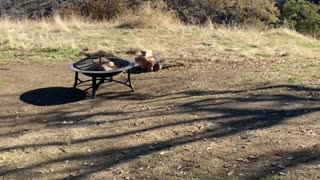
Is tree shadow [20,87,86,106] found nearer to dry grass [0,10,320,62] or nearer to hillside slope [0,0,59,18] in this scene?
dry grass [0,10,320,62]

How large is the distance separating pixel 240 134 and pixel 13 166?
197cm

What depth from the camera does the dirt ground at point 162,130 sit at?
4.20 m

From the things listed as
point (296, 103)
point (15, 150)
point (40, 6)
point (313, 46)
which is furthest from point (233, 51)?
point (40, 6)

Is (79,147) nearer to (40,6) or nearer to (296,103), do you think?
(296,103)

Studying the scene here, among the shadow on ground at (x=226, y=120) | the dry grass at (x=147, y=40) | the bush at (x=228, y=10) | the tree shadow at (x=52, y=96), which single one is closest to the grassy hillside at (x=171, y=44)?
the dry grass at (x=147, y=40)

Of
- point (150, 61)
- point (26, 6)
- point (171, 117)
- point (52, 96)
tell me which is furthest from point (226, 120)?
point (26, 6)

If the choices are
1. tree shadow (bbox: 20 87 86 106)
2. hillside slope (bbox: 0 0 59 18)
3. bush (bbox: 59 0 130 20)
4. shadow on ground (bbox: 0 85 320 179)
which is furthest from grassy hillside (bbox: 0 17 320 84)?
hillside slope (bbox: 0 0 59 18)

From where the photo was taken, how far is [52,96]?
22.4ft

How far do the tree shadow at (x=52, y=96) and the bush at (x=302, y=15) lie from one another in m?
24.8

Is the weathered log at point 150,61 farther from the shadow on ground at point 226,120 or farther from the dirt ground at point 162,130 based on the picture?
the shadow on ground at point 226,120

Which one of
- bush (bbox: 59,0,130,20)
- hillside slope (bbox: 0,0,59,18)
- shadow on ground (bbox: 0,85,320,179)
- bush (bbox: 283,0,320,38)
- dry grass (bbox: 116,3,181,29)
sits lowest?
bush (bbox: 283,0,320,38)

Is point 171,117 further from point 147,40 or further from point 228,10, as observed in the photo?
point 228,10

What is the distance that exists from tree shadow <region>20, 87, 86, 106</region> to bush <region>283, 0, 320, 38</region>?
2477cm

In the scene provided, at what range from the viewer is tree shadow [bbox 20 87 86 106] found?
653 cm
